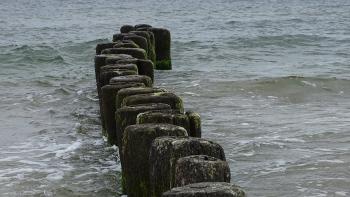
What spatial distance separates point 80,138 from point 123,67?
103 centimetres

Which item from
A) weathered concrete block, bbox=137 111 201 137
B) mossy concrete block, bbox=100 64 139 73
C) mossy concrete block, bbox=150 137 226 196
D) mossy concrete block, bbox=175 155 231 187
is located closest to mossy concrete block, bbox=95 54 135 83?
mossy concrete block, bbox=100 64 139 73

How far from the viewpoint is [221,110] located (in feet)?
36.3

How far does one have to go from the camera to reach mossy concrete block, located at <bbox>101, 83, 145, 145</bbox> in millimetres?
7594

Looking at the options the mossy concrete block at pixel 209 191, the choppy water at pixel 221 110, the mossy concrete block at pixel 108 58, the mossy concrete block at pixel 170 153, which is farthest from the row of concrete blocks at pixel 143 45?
the mossy concrete block at pixel 209 191

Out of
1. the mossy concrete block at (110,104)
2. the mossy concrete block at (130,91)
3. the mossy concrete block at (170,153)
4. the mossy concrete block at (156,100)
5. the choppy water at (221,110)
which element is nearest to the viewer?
the mossy concrete block at (170,153)

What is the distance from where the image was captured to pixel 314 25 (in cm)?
3159

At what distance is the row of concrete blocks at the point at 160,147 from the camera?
4160mm

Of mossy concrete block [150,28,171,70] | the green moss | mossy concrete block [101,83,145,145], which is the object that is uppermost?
mossy concrete block [101,83,145,145]

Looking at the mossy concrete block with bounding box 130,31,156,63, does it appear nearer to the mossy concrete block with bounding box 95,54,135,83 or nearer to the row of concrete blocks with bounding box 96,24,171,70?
the row of concrete blocks with bounding box 96,24,171,70

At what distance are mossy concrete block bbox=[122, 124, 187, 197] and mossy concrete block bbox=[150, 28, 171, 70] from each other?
32.3 ft

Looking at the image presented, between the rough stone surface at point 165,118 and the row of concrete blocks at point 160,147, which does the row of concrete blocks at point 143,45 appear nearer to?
the row of concrete blocks at point 160,147

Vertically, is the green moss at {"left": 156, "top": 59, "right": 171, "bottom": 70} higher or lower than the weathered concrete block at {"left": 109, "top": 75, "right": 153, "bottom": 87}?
lower

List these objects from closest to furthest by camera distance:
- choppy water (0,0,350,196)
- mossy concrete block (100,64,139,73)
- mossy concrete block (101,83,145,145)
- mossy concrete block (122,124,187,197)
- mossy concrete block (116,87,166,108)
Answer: mossy concrete block (122,124,187,197) < mossy concrete block (116,87,166,108) < choppy water (0,0,350,196) < mossy concrete block (101,83,145,145) < mossy concrete block (100,64,139,73)

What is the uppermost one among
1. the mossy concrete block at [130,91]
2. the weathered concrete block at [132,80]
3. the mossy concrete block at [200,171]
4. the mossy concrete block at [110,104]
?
the mossy concrete block at [200,171]
